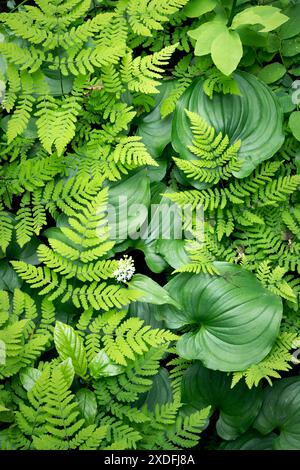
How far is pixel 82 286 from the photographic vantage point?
251 cm

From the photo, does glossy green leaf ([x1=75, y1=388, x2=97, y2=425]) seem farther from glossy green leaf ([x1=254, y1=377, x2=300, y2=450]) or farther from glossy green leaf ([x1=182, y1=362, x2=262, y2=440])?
glossy green leaf ([x1=254, y1=377, x2=300, y2=450])

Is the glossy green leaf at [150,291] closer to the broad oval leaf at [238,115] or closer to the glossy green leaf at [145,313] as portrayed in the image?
the glossy green leaf at [145,313]

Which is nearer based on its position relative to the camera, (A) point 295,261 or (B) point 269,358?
(B) point 269,358

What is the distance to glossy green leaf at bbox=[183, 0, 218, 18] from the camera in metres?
2.48

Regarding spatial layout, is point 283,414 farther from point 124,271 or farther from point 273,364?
point 124,271

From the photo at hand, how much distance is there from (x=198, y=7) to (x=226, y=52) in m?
0.43

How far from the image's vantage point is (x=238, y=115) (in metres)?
2.57

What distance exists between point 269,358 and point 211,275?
19.7 inches

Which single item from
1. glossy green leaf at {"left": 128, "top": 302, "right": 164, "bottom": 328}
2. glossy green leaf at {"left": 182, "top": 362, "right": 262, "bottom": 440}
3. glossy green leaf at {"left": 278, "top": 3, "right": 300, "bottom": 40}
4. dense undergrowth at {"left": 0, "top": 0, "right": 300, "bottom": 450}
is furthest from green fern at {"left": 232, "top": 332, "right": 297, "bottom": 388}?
glossy green leaf at {"left": 278, "top": 3, "right": 300, "bottom": 40}

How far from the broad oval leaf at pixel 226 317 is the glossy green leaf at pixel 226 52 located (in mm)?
981

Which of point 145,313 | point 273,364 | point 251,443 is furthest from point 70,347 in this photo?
point 251,443

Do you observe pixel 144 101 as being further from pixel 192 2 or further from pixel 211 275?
pixel 211 275

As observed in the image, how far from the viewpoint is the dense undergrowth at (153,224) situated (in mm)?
2314
